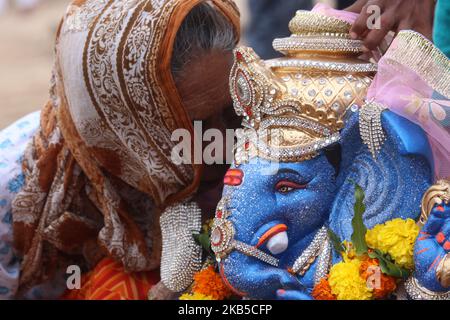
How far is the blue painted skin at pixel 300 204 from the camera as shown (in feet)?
7.20

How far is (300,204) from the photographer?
2.25 meters

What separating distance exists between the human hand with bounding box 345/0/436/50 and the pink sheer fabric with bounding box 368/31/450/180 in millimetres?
161

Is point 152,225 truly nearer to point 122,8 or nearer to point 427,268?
point 122,8

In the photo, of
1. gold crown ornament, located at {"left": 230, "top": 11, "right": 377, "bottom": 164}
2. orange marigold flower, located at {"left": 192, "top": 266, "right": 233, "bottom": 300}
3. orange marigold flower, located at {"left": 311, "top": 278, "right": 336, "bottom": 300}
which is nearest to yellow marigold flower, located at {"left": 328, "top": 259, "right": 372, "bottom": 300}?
orange marigold flower, located at {"left": 311, "top": 278, "right": 336, "bottom": 300}

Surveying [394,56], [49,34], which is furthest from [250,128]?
[49,34]

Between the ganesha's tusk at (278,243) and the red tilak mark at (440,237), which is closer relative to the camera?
the red tilak mark at (440,237)

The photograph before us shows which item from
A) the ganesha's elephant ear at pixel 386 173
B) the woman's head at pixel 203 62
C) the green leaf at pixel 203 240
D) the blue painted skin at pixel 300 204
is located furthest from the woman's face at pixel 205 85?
the ganesha's elephant ear at pixel 386 173

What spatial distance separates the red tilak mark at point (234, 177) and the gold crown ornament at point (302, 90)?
0.10 feet

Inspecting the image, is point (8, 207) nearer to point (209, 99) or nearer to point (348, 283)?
point (209, 99)

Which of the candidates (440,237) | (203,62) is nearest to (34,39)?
(203,62)

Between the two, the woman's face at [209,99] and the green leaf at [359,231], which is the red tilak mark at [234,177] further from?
the woman's face at [209,99]

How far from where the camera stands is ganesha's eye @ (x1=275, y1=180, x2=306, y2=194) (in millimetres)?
2256

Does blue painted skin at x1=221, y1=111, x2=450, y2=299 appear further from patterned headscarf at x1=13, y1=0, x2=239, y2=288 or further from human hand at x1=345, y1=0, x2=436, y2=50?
patterned headscarf at x1=13, y1=0, x2=239, y2=288

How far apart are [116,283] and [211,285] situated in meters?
0.57
